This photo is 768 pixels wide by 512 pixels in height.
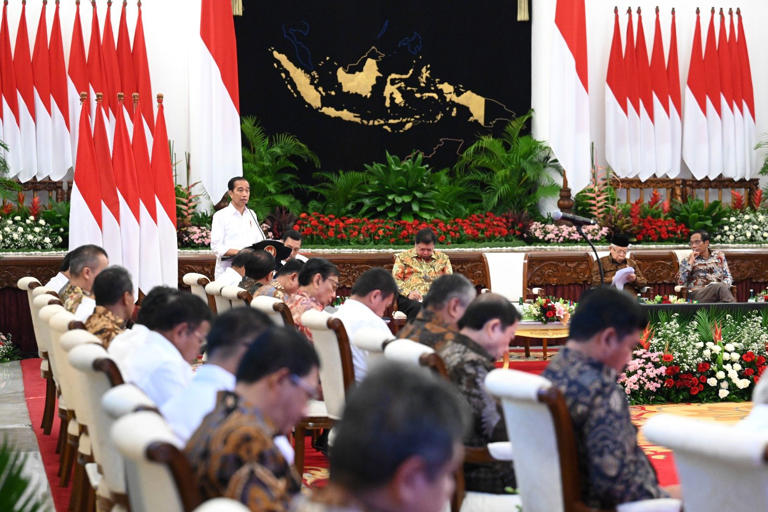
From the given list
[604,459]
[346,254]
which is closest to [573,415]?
[604,459]

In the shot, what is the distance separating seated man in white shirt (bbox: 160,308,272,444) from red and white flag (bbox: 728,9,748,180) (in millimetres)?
12656

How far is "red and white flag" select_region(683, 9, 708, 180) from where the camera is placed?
46.7 ft

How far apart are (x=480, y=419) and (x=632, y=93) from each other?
11.1 m

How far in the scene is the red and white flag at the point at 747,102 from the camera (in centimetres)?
1430

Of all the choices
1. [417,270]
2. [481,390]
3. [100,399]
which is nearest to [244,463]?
[100,399]

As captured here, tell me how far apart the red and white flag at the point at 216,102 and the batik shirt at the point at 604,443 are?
10146 millimetres

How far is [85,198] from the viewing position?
9.66 meters

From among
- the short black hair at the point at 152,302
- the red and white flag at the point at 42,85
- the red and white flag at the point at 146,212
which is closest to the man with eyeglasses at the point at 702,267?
the red and white flag at the point at 146,212

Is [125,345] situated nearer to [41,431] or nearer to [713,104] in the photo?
[41,431]

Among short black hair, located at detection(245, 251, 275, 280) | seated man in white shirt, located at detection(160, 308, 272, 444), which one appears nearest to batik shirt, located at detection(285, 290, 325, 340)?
short black hair, located at detection(245, 251, 275, 280)

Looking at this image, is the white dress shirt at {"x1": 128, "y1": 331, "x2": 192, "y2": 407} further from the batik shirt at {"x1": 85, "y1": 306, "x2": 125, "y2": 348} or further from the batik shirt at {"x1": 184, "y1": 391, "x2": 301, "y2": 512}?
the batik shirt at {"x1": 184, "y1": 391, "x2": 301, "y2": 512}

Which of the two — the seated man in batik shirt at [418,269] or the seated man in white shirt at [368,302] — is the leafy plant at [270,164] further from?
the seated man in white shirt at [368,302]

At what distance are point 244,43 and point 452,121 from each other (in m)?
3.08

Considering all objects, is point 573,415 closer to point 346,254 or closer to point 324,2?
point 346,254
